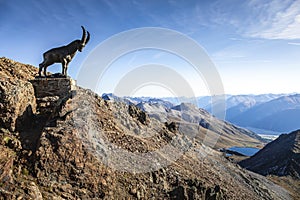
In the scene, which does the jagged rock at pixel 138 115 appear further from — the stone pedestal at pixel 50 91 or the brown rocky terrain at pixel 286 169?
the brown rocky terrain at pixel 286 169

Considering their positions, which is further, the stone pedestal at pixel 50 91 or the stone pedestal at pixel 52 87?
the stone pedestal at pixel 52 87

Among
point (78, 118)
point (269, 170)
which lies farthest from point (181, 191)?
point (269, 170)

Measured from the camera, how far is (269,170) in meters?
104

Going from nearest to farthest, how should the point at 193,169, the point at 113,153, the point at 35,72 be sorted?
the point at 113,153 → the point at 35,72 → the point at 193,169

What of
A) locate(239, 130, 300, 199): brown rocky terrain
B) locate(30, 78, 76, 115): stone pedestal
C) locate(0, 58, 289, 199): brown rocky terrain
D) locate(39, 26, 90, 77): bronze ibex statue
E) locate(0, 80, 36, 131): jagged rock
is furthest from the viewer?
locate(239, 130, 300, 199): brown rocky terrain

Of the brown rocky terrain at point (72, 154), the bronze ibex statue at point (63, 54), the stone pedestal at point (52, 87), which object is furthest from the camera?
the bronze ibex statue at point (63, 54)

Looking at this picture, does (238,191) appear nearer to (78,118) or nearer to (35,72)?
(78,118)

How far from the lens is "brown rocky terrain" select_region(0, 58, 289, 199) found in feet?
41.4

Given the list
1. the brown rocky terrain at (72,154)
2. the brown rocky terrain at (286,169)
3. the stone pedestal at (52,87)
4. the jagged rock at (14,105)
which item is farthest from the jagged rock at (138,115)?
the brown rocky terrain at (286,169)

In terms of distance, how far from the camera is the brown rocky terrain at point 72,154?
12.6 m

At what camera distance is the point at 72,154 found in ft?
46.9

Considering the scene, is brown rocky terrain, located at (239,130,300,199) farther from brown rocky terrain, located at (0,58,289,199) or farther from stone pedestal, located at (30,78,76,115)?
stone pedestal, located at (30,78,76,115)

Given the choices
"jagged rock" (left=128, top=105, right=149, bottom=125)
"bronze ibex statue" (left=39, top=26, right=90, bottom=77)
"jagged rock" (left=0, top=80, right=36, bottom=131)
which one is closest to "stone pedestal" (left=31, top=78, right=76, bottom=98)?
"bronze ibex statue" (left=39, top=26, right=90, bottom=77)

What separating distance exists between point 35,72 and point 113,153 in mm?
14224
